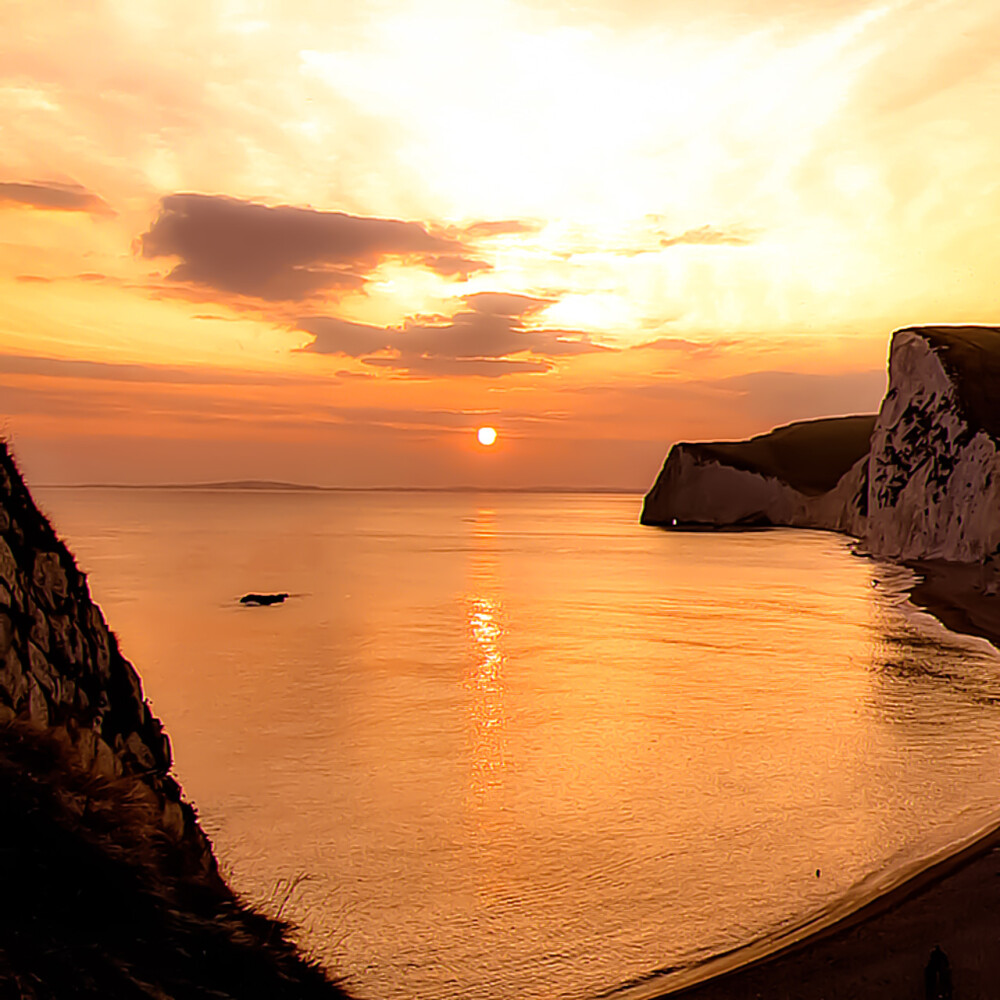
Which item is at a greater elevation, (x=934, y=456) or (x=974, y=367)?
(x=974, y=367)

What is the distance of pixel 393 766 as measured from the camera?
13672 mm

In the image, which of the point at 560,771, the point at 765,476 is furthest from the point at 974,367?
the point at 560,771

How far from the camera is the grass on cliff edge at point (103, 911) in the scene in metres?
4.13

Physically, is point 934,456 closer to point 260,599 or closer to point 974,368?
point 974,368

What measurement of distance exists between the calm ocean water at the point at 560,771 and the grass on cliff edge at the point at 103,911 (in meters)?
2.62

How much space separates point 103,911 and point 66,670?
2386mm

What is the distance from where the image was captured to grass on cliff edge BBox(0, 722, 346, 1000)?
163 inches

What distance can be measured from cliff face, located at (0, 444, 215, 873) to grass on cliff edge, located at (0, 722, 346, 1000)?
17.3 inches

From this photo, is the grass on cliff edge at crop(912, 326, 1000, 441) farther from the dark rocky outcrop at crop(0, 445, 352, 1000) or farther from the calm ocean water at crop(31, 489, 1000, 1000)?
the dark rocky outcrop at crop(0, 445, 352, 1000)

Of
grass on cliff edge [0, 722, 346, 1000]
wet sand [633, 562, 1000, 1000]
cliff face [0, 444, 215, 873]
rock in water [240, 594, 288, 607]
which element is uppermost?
cliff face [0, 444, 215, 873]

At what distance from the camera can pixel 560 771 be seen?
13.4m

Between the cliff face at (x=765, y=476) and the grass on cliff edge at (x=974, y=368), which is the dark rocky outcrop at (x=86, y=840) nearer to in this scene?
the grass on cliff edge at (x=974, y=368)

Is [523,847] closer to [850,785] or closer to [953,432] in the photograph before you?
[850,785]

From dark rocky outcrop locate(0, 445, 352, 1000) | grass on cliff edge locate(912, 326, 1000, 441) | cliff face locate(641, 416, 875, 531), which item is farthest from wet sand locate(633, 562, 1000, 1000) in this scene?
cliff face locate(641, 416, 875, 531)
